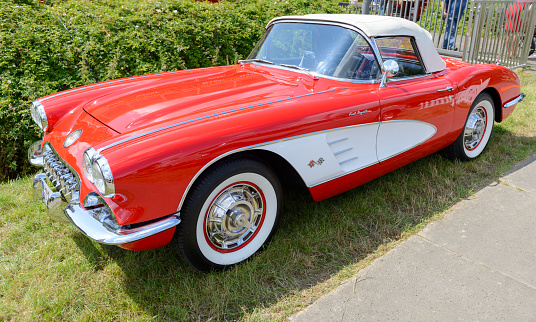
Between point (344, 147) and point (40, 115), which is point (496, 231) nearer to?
point (344, 147)

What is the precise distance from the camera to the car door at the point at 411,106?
2.85 metres

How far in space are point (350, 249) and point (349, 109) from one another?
93 cm

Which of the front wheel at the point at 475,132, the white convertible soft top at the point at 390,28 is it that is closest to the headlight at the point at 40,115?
the white convertible soft top at the point at 390,28

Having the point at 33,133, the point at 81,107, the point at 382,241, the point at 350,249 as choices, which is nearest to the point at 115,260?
the point at 81,107

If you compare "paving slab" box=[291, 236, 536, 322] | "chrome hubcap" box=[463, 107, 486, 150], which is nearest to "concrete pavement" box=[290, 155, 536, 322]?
"paving slab" box=[291, 236, 536, 322]

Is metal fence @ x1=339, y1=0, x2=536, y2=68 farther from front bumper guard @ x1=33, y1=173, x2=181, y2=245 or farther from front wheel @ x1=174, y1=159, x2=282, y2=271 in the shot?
front bumper guard @ x1=33, y1=173, x2=181, y2=245

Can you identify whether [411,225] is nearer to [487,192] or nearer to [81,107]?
[487,192]

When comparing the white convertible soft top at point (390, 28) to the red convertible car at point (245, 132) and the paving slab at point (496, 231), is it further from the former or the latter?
the paving slab at point (496, 231)

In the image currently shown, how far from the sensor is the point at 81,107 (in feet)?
9.16

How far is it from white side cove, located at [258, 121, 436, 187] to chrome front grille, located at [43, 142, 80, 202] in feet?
3.55

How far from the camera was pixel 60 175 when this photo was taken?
230 cm

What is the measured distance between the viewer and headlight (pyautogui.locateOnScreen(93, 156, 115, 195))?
1.85m

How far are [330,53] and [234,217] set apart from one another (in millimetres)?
1455

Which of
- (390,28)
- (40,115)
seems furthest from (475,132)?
(40,115)
